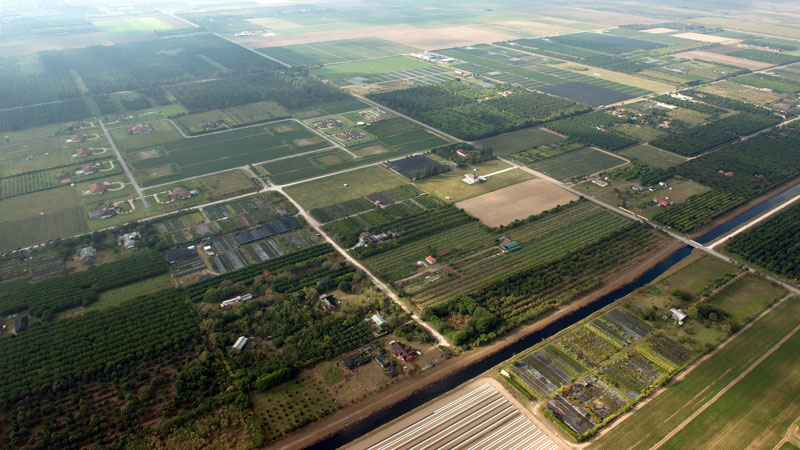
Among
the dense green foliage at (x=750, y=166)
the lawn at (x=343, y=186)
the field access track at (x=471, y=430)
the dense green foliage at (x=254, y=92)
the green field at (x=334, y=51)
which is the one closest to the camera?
the field access track at (x=471, y=430)

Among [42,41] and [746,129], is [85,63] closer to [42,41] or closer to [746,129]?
[42,41]

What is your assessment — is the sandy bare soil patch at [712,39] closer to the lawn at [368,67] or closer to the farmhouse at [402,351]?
the lawn at [368,67]

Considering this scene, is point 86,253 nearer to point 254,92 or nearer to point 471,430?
point 471,430

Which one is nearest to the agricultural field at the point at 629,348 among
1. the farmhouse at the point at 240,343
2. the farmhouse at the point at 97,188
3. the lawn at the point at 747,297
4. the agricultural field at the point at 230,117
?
the lawn at the point at 747,297


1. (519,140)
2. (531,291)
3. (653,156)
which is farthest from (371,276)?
(653,156)

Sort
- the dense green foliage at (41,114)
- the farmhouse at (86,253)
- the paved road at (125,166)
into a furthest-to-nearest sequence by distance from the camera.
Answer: the dense green foliage at (41,114) < the paved road at (125,166) < the farmhouse at (86,253)

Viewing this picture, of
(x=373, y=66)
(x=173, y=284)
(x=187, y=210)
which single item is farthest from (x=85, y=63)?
(x=173, y=284)
